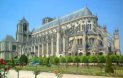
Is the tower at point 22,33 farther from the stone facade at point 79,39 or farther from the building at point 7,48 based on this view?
the stone facade at point 79,39

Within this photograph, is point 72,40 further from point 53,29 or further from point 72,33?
point 53,29

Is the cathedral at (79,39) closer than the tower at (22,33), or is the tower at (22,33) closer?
the cathedral at (79,39)

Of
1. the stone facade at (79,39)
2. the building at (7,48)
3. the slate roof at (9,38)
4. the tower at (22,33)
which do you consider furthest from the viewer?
the tower at (22,33)

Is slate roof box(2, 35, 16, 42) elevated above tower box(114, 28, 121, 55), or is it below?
above

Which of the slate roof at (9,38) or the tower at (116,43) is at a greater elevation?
the slate roof at (9,38)

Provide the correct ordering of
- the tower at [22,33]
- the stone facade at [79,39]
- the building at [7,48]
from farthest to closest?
the tower at [22,33] < the building at [7,48] < the stone facade at [79,39]

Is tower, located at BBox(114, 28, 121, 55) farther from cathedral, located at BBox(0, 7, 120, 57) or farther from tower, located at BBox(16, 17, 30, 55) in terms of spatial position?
tower, located at BBox(16, 17, 30, 55)

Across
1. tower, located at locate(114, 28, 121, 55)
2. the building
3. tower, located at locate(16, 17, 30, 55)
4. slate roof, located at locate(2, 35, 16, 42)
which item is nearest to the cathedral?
tower, located at locate(114, 28, 121, 55)

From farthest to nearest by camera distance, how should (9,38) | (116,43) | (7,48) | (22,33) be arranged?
(22,33)
(9,38)
(7,48)
(116,43)

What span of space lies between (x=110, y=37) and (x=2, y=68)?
48.5 meters

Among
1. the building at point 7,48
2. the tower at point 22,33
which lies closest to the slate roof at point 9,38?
the building at point 7,48

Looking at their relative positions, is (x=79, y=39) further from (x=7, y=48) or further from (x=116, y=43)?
(x=7, y=48)

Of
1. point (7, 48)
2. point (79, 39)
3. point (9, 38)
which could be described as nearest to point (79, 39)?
point (79, 39)

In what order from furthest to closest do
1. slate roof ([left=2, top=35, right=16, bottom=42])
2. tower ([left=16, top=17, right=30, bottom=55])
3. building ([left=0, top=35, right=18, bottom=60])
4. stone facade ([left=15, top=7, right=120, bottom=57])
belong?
tower ([left=16, top=17, right=30, bottom=55]) → slate roof ([left=2, top=35, right=16, bottom=42]) → building ([left=0, top=35, right=18, bottom=60]) → stone facade ([left=15, top=7, right=120, bottom=57])
